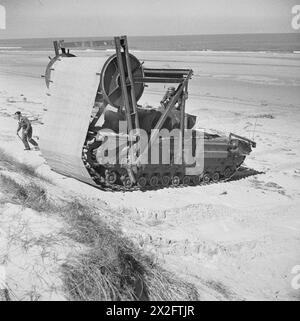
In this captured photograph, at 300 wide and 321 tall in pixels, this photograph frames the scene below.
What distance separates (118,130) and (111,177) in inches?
43.3

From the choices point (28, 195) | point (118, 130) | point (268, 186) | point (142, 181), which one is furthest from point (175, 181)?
point (28, 195)

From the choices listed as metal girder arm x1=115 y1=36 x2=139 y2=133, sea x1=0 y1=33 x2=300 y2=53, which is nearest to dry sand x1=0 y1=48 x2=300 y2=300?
metal girder arm x1=115 y1=36 x2=139 y2=133

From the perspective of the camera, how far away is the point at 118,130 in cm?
1027

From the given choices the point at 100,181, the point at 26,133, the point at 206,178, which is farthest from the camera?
the point at 26,133

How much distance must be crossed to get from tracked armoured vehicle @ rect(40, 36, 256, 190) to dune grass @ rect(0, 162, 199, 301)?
2.65m

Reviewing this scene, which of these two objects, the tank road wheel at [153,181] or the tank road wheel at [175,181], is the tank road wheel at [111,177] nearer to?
the tank road wheel at [153,181]

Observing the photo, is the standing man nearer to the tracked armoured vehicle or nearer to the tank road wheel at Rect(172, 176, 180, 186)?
the tracked armoured vehicle

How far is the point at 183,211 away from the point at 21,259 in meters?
4.13

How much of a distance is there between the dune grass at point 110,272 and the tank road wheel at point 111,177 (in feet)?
8.81

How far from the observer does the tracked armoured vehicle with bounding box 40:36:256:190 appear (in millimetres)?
9312

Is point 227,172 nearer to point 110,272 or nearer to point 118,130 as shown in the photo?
point 118,130

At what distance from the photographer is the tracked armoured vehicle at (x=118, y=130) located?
931 centimetres

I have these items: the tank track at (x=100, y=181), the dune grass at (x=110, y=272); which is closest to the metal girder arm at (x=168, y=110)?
the tank track at (x=100, y=181)

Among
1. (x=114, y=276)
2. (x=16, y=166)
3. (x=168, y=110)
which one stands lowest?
(x=114, y=276)
